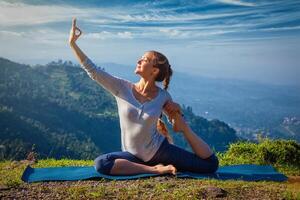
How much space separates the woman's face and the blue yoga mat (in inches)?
47.9

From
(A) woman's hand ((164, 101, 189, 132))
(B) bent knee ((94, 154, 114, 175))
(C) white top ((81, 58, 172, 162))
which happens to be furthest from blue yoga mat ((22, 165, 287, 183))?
(A) woman's hand ((164, 101, 189, 132))

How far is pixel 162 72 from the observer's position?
598 centimetres

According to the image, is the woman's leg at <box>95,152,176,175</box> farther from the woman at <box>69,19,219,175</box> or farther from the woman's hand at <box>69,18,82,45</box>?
the woman's hand at <box>69,18,82,45</box>

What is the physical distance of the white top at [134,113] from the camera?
586 cm

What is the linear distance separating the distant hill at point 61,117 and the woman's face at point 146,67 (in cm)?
6038

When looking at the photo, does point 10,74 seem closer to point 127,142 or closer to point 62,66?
point 62,66

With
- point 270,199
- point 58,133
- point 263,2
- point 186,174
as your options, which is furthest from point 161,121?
point 58,133

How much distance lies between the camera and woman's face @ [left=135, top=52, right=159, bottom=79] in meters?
5.90

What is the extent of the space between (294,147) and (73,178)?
415 centimetres

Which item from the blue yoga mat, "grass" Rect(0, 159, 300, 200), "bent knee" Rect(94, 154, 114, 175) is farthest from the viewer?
"bent knee" Rect(94, 154, 114, 175)

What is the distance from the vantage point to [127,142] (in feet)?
19.7

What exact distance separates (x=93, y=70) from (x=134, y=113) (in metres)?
0.71

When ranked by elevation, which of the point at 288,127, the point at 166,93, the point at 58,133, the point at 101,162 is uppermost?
the point at 166,93

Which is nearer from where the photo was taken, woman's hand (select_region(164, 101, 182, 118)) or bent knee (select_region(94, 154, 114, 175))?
bent knee (select_region(94, 154, 114, 175))
